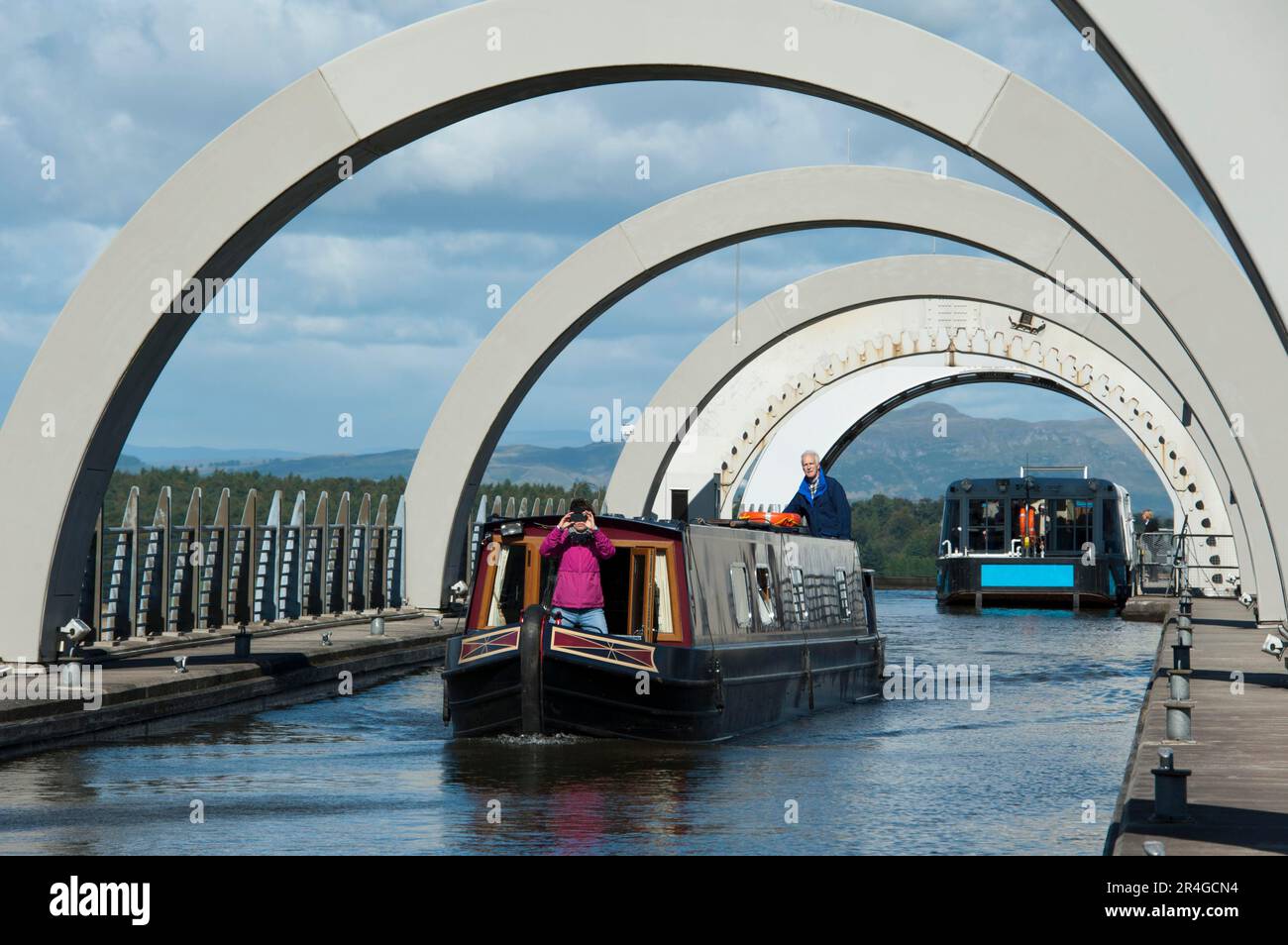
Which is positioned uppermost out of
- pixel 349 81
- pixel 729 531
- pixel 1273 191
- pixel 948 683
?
pixel 349 81

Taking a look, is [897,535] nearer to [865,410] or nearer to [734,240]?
[865,410]

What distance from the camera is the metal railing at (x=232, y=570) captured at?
824 inches

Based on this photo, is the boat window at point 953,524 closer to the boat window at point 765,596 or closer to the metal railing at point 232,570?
the metal railing at point 232,570

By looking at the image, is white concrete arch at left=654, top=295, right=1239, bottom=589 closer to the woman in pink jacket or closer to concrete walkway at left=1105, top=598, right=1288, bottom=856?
concrete walkway at left=1105, top=598, right=1288, bottom=856

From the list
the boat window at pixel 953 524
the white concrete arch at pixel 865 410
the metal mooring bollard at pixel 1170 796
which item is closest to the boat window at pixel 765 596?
the metal mooring bollard at pixel 1170 796

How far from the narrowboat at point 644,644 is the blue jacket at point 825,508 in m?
1.24

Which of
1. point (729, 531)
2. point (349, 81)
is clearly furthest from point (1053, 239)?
point (349, 81)

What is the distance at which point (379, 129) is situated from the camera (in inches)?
664

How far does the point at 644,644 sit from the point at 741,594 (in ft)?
8.50

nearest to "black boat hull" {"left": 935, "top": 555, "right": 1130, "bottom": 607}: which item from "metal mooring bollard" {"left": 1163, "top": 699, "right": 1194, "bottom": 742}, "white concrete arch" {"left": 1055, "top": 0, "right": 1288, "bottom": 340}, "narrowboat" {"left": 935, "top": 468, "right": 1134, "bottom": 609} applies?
"narrowboat" {"left": 935, "top": 468, "right": 1134, "bottom": 609}

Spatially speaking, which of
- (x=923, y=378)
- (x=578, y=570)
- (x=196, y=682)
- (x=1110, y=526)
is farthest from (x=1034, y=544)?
(x=196, y=682)

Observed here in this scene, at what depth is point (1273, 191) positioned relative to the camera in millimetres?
9328
